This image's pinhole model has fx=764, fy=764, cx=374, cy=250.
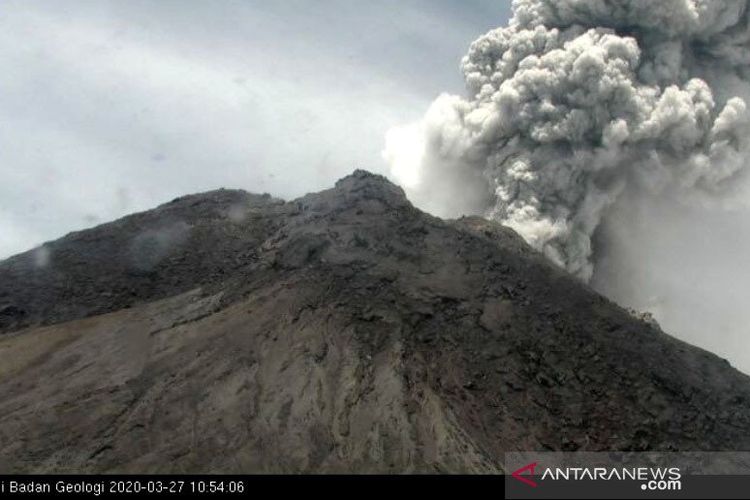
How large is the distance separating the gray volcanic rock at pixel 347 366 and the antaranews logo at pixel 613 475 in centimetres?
73

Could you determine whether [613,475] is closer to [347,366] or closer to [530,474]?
[530,474]

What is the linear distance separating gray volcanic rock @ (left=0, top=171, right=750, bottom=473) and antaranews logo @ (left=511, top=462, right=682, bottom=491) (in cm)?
73

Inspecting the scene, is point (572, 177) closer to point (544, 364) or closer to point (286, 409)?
point (544, 364)

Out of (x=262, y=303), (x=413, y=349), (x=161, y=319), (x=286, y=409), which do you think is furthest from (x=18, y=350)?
(x=413, y=349)

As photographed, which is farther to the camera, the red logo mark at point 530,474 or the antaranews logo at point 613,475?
the antaranews logo at point 613,475

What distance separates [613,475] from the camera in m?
16.9

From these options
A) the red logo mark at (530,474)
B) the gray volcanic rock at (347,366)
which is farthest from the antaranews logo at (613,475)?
the gray volcanic rock at (347,366)

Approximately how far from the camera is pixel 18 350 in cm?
2148

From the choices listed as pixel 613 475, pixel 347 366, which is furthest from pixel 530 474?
pixel 347 366

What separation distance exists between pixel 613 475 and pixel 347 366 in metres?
6.59

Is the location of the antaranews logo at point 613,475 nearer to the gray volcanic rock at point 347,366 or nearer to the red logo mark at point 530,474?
the red logo mark at point 530,474

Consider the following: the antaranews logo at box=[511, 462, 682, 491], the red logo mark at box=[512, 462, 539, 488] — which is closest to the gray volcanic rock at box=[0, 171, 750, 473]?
the red logo mark at box=[512, 462, 539, 488]

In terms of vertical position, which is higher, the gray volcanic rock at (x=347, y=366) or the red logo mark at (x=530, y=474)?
the gray volcanic rock at (x=347, y=366)

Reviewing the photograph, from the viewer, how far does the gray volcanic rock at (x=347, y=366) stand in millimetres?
16531
